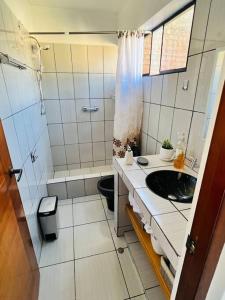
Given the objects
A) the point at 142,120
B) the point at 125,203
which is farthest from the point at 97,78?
the point at 125,203

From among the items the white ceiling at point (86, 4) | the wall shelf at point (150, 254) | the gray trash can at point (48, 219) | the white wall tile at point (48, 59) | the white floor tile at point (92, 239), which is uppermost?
the white ceiling at point (86, 4)

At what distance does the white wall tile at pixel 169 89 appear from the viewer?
1422 millimetres

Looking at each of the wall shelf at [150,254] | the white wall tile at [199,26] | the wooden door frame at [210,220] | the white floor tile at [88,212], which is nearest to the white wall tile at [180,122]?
the white wall tile at [199,26]

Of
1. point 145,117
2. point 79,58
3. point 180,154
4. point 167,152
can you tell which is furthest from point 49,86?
point 180,154

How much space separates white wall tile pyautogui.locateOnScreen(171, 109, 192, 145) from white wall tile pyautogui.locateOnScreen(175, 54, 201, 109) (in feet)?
0.15

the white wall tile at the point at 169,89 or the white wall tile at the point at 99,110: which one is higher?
the white wall tile at the point at 169,89

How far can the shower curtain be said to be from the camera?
70.1 inches

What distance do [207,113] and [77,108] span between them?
1893 millimetres

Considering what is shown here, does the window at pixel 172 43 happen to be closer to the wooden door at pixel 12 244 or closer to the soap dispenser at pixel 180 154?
the soap dispenser at pixel 180 154

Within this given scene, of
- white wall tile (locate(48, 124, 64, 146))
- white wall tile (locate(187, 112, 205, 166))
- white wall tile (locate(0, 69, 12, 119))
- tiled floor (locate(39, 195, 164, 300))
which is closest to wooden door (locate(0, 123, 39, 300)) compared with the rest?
white wall tile (locate(0, 69, 12, 119))

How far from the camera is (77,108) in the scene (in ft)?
8.44

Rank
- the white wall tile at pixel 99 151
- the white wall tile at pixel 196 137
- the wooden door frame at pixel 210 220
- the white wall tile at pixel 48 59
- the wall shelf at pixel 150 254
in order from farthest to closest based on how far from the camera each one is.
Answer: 1. the white wall tile at pixel 99 151
2. the white wall tile at pixel 48 59
3. the white wall tile at pixel 196 137
4. the wall shelf at pixel 150 254
5. the wooden door frame at pixel 210 220

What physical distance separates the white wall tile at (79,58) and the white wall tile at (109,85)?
0.31 metres

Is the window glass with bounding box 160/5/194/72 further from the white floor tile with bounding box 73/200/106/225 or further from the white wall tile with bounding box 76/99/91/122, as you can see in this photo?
the white floor tile with bounding box 73/200/106/225
